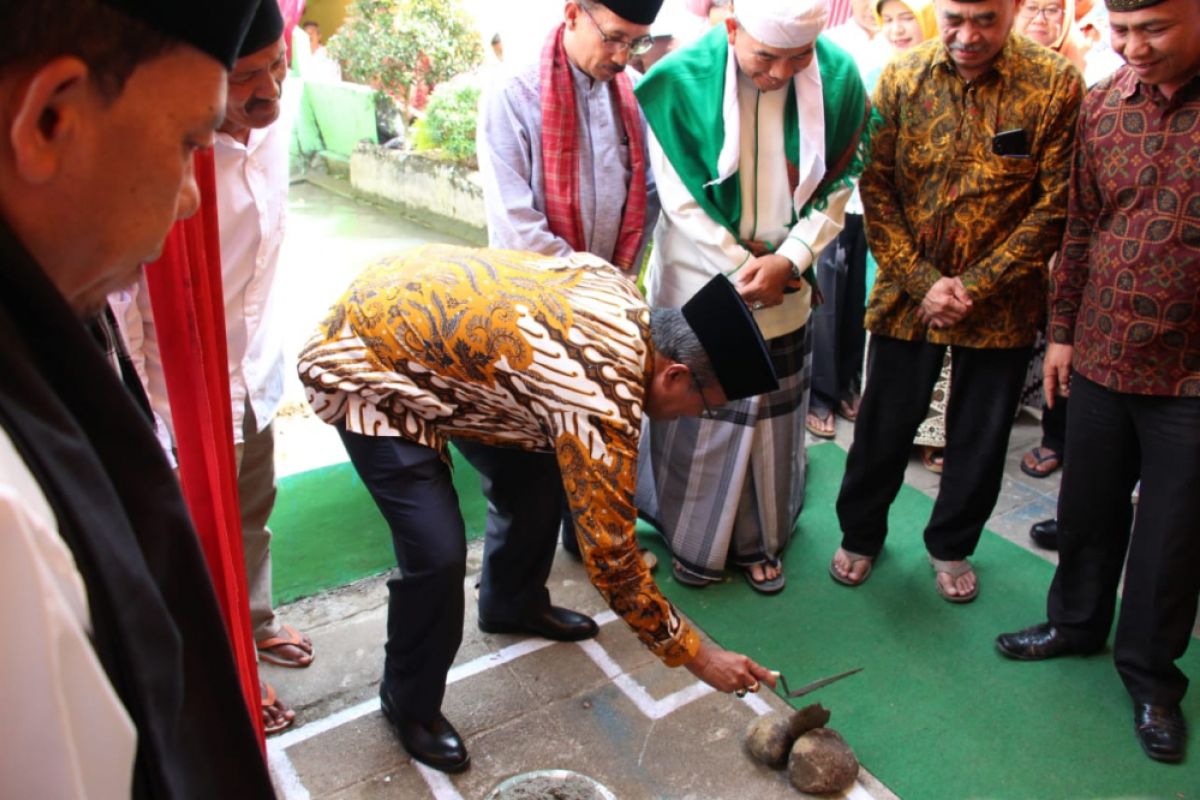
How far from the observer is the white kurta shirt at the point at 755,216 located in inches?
120

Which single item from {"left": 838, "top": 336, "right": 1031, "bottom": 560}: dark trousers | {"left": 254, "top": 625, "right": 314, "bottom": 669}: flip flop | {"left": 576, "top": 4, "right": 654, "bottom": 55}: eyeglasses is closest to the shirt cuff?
{"left": 838, "top": 336, "right": 1031, "bottom": 560}: dark trousers

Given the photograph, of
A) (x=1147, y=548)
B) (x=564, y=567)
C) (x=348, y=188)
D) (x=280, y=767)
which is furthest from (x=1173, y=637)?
(x=348, y=188)

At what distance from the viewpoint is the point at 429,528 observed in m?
2.48

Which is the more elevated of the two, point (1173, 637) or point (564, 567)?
point (1173, 637)

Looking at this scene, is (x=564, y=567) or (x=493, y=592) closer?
(x=493, y=592)

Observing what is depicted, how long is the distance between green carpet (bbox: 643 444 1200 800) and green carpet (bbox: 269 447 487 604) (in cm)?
96

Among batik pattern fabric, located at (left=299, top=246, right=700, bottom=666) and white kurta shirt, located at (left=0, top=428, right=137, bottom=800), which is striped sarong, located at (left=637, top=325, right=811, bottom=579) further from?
white kurta shirt, located at (left=0, top=428, right=137, bottom=800)

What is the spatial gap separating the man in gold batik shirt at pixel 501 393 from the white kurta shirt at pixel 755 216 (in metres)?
0.79

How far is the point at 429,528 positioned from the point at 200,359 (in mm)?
1087

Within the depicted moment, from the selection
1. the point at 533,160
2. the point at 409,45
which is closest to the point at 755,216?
the point at 533,160

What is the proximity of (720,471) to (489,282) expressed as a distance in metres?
1.52

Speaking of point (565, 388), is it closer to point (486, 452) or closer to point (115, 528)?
point (486, 452)

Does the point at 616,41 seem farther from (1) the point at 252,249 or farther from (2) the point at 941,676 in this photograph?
(2) the point at 941,676

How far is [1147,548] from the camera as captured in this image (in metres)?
2.77
